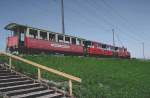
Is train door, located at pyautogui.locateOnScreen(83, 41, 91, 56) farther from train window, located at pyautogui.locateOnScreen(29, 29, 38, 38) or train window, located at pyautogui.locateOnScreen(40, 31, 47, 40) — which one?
train window, located at pyautogui.locateOnScreen(29, 29, 38, 38)

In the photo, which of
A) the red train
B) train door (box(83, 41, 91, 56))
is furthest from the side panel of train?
train door (box(83, 41, 91, 56))

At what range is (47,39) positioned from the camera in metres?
27.0

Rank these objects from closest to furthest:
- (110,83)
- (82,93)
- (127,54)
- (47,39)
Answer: (82,93), (110,83), (47,39), (127,54)

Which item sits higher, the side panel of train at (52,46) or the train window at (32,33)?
the train window at (32,33)

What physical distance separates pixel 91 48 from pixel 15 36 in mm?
15501

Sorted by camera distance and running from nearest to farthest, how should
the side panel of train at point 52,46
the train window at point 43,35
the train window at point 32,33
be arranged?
the side panel of train at point 52,46
the train window at point 32,33
the train window at point 43,35

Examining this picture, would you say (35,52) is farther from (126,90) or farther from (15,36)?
(126,90)

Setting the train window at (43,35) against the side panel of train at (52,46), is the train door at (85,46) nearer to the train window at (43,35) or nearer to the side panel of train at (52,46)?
the side panel of train at (52,46)

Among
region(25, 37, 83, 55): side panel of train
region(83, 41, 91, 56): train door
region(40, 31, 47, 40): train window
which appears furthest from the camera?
region(83, 41, 91, 56): train door

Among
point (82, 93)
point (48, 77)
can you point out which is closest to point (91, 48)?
point (48, 77)

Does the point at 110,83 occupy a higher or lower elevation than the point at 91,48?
lower

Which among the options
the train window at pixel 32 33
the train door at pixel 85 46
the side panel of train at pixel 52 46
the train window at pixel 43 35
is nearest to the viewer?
the side panel of train at pixel 52 46

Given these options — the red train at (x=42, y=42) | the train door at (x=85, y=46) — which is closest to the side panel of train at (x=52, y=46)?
the red train at (x=42, y=42)

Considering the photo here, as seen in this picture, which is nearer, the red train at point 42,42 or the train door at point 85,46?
the red train at point 42,42
